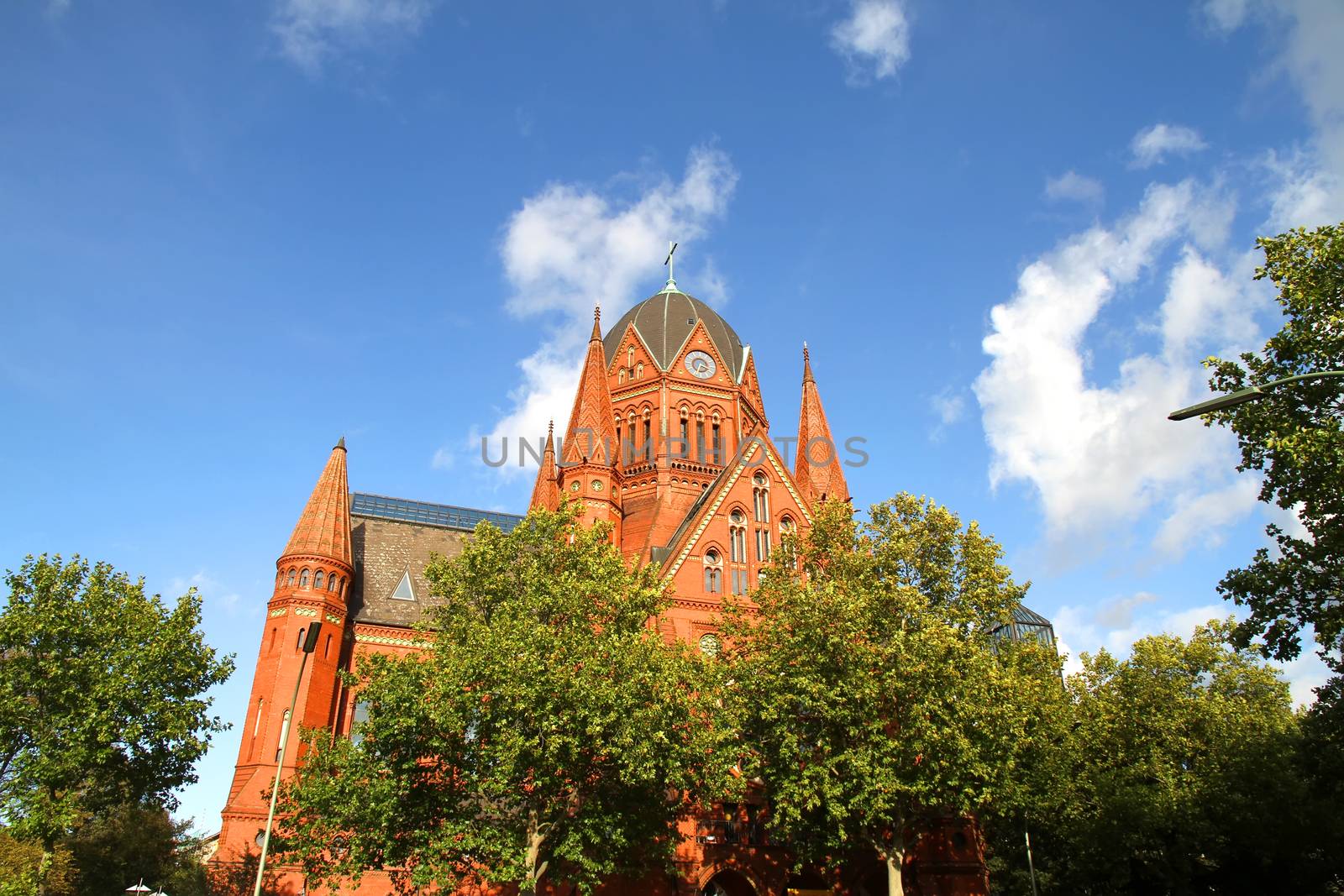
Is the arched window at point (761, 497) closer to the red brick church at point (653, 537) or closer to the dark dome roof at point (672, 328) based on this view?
the red brick church at point (653, 537)

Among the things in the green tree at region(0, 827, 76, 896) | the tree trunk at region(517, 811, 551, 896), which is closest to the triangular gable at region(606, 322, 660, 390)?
the tree trunk at region(517, 811, 551, 896)

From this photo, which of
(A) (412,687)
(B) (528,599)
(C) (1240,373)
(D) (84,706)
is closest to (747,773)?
(B) (528,599)

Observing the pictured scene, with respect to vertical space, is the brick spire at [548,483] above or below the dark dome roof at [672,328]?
below

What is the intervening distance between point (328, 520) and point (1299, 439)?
131 feet

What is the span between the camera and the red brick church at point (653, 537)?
3831cm

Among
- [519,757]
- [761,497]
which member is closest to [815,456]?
[761,497]

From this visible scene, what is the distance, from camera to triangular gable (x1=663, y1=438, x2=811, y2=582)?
42.8 metres

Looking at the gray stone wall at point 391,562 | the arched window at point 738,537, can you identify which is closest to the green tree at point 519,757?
the arched window at point 738,537

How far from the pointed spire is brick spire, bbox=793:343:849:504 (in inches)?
982

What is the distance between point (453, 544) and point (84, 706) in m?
26.6

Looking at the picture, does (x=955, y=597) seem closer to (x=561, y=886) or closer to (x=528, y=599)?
(x=528, y=599)

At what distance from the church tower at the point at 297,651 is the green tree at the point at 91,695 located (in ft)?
14.2

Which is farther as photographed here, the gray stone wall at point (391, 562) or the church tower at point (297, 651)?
the gray stone wall at point (391, 562)

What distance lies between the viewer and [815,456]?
5456 centimetres
